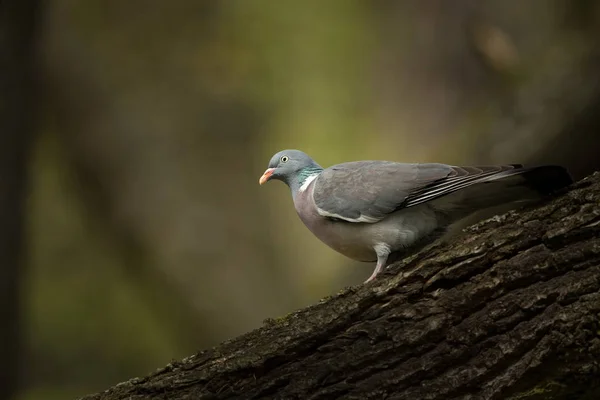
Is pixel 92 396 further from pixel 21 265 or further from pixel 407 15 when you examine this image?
pixel 407 15

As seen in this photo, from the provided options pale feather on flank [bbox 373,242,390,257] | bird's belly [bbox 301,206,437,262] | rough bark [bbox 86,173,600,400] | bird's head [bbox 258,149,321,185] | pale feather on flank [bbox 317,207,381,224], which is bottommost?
rough bark [bbox 86,173,600,400]

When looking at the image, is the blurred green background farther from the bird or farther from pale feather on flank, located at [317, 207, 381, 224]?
pale feather on flank, located at [317, 207, 381, 224]

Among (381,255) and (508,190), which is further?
(381,255)

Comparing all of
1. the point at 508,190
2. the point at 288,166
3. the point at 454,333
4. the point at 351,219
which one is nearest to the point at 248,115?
the point at 288,166

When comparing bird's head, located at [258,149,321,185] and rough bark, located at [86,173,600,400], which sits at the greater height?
bird's head, located at [258,149,321,185]

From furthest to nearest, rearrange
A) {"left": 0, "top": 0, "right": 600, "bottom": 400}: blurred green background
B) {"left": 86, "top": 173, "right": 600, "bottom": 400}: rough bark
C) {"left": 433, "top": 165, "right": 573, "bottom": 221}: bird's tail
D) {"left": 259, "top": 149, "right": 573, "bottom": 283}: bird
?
1. {"left": 0, "top": 0, "right": 600, "bottom": 400}: blurred green background
2. {"left": 259, "top": 149, "right": 573, "bottom": 283}: bird
3. {"left": 433, "top": 165, "right": 573, "bottom": 221}: bird's tail
4. {"left": 86, "top": 173, "right": 600, "bottom": 400}: rough bark

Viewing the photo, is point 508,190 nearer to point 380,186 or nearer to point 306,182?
point 380,186

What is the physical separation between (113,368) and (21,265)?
11.9 feet

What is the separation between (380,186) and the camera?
297 cm

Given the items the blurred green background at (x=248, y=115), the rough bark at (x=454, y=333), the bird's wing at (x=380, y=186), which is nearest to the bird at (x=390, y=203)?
the bird's wing at (x=380, y=186)

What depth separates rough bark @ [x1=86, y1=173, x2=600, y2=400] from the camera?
208cm

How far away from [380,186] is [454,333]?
0.92 meters

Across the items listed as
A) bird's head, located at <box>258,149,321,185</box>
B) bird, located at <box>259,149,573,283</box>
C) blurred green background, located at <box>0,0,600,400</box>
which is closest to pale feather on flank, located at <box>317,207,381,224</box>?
bird, located at <box>259,149,573,283</box>

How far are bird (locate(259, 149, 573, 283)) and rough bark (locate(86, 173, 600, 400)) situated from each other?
1.16ft
